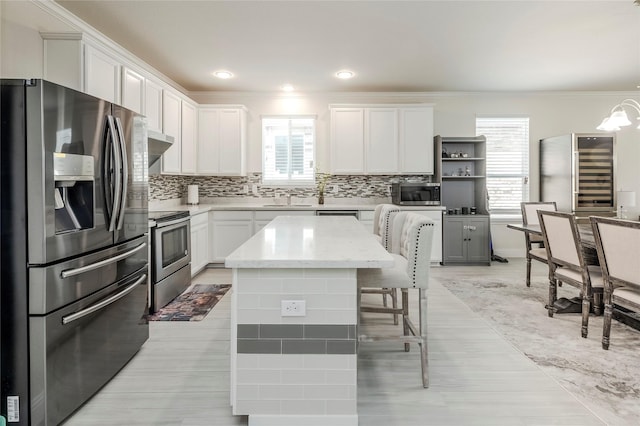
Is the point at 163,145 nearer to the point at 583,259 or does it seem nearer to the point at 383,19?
the point at 383,19

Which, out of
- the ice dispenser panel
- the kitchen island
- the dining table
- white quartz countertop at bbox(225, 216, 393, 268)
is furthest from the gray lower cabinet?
the ice dispenser panel

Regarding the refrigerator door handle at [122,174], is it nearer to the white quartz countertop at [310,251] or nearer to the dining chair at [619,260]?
the white quartz countertop at [310,251]

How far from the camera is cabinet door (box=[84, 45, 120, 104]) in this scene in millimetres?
2723

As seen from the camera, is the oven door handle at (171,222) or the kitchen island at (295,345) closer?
the kitchen island at (295,345)

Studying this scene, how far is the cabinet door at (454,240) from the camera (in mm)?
5273

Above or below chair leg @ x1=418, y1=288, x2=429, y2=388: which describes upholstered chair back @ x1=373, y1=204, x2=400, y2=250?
above

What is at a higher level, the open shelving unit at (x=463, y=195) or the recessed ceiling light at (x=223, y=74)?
the recessed ceiling light at (x=223, y=74)

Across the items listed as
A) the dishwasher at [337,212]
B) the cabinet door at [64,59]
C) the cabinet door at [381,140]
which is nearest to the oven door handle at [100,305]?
the cabinet door at [64,59]

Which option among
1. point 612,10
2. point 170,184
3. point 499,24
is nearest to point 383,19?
point 499,24

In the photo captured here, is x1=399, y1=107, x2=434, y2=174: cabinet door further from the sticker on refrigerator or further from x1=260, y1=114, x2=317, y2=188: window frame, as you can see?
the sticker on refrigerator

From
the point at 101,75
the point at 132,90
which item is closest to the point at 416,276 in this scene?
the point at 101,75

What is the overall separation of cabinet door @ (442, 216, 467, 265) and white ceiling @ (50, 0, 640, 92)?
2.07m

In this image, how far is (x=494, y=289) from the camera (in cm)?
409

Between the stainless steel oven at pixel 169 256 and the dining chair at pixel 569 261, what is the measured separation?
3.52 metres
